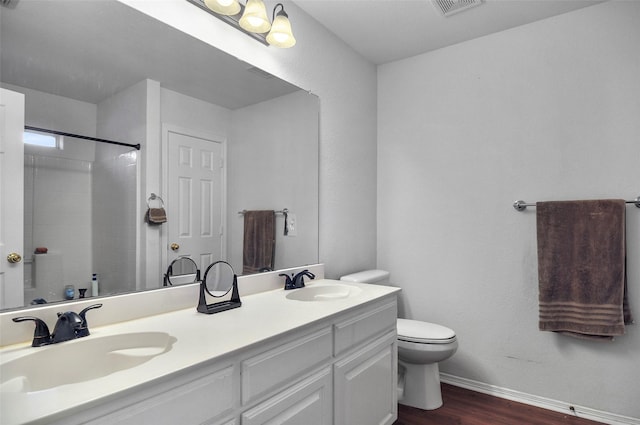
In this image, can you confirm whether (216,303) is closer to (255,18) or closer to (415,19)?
(255,18)

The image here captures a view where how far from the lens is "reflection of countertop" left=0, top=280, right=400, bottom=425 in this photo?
2.33 feet

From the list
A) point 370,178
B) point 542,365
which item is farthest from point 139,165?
point 542,365

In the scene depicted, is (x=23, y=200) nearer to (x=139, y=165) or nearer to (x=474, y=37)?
(x=139, y=165)

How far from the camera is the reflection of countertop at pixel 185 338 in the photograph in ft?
2.33

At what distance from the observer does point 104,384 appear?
2.58 ft

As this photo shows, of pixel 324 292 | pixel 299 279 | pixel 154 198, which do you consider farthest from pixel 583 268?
pixel 154 198

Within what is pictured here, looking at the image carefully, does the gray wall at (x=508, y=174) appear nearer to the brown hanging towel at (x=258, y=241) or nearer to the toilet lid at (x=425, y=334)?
the toilet lid at (x=425, y=334)

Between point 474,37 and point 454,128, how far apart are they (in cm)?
64

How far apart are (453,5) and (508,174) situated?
113 cm

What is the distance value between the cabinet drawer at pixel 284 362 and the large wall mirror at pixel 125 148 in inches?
23.3

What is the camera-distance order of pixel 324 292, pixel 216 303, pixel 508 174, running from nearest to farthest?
pixel 216 303 → pixel 324 292 → pixel 508 174

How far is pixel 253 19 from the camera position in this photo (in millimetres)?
1662

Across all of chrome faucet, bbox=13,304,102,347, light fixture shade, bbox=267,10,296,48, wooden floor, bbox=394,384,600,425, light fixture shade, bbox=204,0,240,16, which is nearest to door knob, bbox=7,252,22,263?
chrome faucet, bbox=13,304,102,347

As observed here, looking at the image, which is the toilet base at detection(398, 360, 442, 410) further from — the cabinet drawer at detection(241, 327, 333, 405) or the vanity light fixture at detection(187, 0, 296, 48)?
the vanity light fixture at detection(187, 0, 296, 48)
